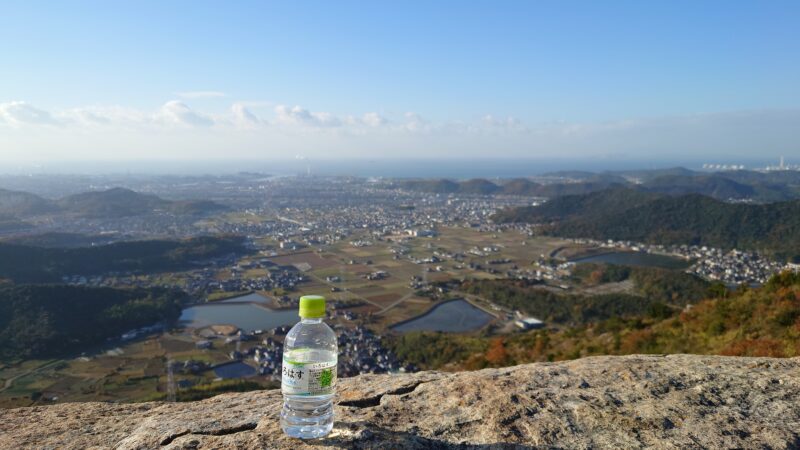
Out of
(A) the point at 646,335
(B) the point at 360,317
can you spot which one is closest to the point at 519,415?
(A) the point at 646,335

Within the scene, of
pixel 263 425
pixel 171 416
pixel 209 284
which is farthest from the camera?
pixel 209 284

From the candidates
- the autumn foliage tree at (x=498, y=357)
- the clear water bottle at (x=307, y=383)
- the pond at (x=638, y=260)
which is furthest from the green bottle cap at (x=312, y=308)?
the pond at (x=638, y=260)

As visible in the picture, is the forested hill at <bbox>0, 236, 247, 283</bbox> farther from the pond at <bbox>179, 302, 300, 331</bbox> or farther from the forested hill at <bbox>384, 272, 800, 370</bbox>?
the forested hill at <bbox>384, 272, 800, 370</bbox>

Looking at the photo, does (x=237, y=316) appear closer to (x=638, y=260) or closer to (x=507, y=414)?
(x=507, y=414)

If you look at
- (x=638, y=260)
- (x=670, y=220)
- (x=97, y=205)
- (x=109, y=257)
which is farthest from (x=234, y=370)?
(x=97, y=205)

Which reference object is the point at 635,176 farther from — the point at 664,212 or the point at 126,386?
the point at 126,386

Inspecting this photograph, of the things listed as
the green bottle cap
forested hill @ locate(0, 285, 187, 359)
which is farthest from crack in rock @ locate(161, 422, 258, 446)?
forested hill @ locate(0, 285, 187, 359)

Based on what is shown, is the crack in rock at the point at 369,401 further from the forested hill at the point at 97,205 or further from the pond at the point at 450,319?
the forested hill at the point at 97,205
